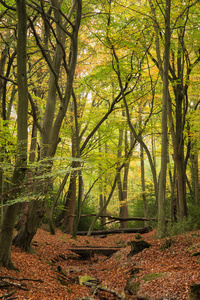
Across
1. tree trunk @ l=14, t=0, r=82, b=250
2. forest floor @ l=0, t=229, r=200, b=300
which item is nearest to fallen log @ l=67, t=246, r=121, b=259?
forest floor @ l=0, t=229, r=200, b=300

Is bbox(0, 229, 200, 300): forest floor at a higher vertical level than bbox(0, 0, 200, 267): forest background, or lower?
lower

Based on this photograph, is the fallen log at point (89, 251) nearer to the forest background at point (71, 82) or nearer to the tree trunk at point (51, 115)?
the forest background at point (71, 82)

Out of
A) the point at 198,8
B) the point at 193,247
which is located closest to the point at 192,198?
the point at 193,247

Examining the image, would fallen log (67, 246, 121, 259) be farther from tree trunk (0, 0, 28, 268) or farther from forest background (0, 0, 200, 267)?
tree trunk (0, 0, 28, 268)

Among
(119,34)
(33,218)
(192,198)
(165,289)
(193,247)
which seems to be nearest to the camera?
(165,289)

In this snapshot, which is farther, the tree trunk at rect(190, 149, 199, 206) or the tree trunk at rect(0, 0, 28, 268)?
the tree trunk at rect(190, 149, 199, 206)

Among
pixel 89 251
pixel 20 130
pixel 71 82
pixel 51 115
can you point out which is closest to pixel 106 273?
pixel 89 251

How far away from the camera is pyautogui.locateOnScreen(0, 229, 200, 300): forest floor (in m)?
4.25

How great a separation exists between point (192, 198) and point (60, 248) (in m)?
8.61

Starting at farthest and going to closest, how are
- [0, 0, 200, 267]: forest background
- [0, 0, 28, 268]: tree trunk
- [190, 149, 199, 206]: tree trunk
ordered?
[190, 149, 199, 206]: tree trunk
[0, 0, 200, 267]: forest background
[0, 0, 28, 268]: tree trunk

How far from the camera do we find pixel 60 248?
837 centimetres

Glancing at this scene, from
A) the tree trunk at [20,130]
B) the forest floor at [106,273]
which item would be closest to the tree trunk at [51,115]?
the forest floor at [106,273]

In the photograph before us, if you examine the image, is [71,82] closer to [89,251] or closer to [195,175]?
[89,251]

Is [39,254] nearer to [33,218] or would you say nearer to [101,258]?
[33,218]
